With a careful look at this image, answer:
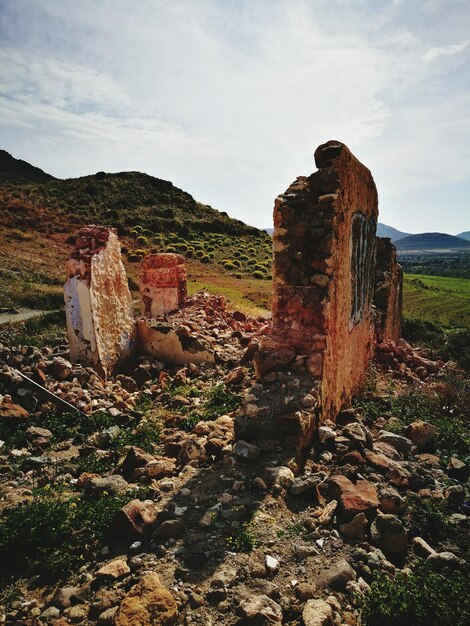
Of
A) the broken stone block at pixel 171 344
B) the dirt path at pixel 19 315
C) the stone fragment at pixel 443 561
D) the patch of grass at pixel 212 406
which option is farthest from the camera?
the dirt path at pixel 19 315

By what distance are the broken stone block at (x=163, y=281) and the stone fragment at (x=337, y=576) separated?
328 inches

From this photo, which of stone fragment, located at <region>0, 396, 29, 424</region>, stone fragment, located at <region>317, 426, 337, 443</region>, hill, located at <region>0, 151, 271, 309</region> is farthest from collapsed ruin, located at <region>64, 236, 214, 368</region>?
hill, located at <region>0, 151, 271, 309</region>

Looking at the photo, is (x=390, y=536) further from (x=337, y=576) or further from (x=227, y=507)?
(x=227, y=507)

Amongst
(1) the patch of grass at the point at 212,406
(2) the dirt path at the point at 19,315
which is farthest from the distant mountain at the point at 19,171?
(1) the patch of grass at the point at 212,406

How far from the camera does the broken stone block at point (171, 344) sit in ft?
24.5

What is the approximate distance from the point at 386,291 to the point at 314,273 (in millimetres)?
5901

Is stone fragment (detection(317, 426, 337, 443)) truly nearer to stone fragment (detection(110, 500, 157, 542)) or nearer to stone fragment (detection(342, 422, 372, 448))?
stone fragment (detection(342, 422, 372, 448))

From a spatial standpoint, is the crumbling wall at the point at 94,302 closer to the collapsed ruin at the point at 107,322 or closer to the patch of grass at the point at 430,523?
the collapsed ruin at the point at 107,322

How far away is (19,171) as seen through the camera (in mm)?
60031

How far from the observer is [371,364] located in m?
8.15

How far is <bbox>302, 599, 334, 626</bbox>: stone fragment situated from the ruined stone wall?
97.5 inches

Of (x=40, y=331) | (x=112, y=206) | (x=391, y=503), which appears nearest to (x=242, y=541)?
(x=391, y=503)

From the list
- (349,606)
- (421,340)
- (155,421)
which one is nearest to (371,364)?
(155,421)

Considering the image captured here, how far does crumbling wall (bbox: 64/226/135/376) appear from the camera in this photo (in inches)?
258
